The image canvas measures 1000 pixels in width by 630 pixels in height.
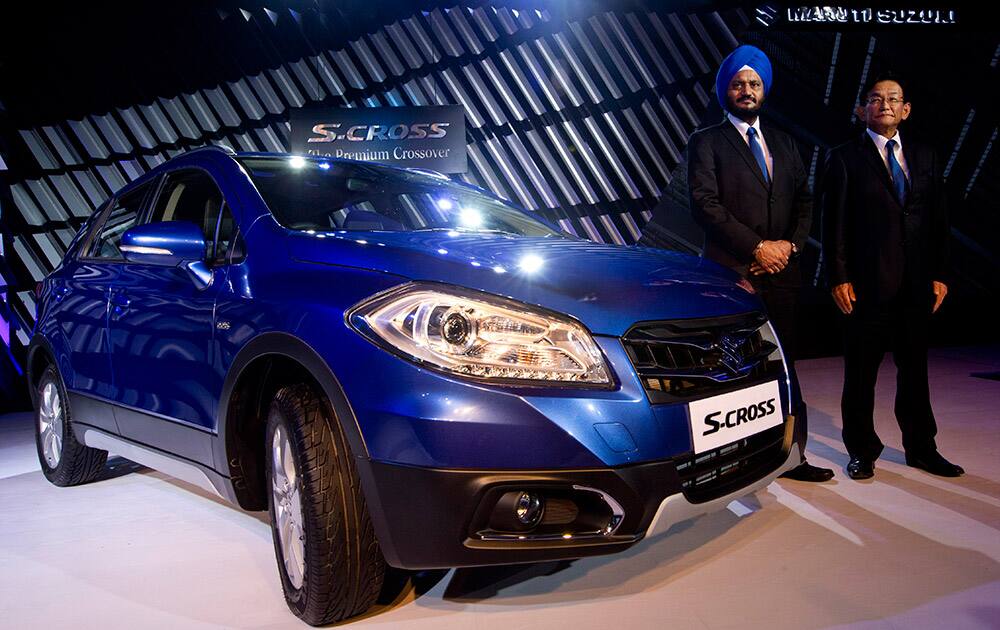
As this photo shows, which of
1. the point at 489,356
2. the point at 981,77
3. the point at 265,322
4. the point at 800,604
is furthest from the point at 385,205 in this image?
the point at 981,77

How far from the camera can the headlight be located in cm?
182

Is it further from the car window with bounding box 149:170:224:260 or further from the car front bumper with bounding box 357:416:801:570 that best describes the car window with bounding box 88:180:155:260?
the car front bumper with bounding box 357:416:801:570

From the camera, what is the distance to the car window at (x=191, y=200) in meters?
2.87

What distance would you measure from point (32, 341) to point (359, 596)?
104 inches

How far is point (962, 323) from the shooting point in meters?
9.50

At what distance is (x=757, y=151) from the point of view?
3.41 meters

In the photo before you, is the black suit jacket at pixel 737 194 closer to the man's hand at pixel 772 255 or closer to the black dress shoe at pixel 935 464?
the man's hand at pixel 772 255

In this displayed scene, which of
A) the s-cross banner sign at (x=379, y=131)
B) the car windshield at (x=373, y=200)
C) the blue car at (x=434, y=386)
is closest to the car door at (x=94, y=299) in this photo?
the blue car at (x=434, y=386)

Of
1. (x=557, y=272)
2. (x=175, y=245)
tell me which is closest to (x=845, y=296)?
(x=557, y=272)

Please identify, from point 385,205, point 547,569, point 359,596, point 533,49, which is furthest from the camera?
point 533,49

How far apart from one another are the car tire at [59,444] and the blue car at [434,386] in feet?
3.50

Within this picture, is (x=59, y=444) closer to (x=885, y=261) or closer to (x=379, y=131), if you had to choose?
(x=885, y=261)

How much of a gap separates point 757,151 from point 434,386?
7.22 feet

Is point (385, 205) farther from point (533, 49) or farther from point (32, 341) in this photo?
point (533, 49)
